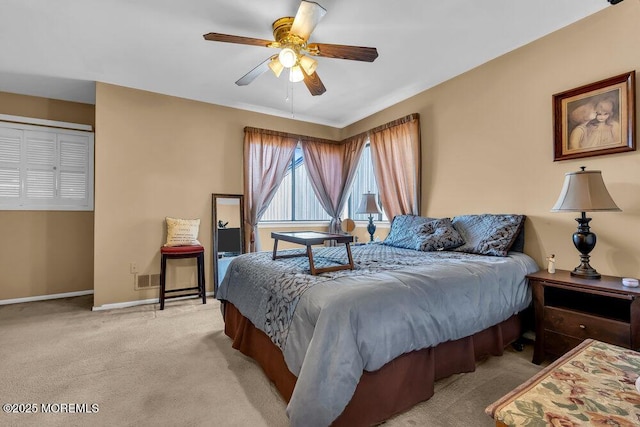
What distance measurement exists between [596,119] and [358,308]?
2454mm

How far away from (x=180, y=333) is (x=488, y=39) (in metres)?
3.95

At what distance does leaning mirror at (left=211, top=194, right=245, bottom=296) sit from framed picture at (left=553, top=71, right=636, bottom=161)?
3.68m

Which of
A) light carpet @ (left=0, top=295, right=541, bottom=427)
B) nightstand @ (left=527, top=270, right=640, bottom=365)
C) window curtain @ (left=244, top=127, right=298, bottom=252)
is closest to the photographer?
light carpet @ (left=0, top=295, right=541, bottom=427)

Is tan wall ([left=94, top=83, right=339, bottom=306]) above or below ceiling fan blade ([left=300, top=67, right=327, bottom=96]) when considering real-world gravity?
below

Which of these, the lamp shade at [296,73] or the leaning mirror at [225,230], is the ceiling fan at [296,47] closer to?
the lamp shade at [296,73]

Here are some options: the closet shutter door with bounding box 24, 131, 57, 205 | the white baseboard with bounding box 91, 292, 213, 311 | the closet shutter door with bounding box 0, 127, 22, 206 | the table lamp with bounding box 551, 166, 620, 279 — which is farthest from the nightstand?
the closet shutter door with bounding box 0, 127, 22, 206

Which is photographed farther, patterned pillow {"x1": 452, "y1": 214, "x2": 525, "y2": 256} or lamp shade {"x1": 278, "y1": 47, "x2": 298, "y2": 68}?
patterned pillow {"x1": 452, "y1": 214, "x2": 525, "y2": 256}

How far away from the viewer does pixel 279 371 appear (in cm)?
175

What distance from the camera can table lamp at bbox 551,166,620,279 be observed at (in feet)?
6.38

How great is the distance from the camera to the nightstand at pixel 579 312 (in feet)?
5.68

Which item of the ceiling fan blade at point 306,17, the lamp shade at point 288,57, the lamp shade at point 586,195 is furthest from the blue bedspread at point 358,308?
the ceiling fan blade at point 306,17

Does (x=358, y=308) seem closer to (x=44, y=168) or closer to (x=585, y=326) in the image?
(x=585, y=326)

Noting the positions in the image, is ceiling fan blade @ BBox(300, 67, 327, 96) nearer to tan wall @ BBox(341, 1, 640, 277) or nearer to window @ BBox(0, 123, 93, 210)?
tan wall @ BBox(341, 1, 640, 277)

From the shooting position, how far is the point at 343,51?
226cm
